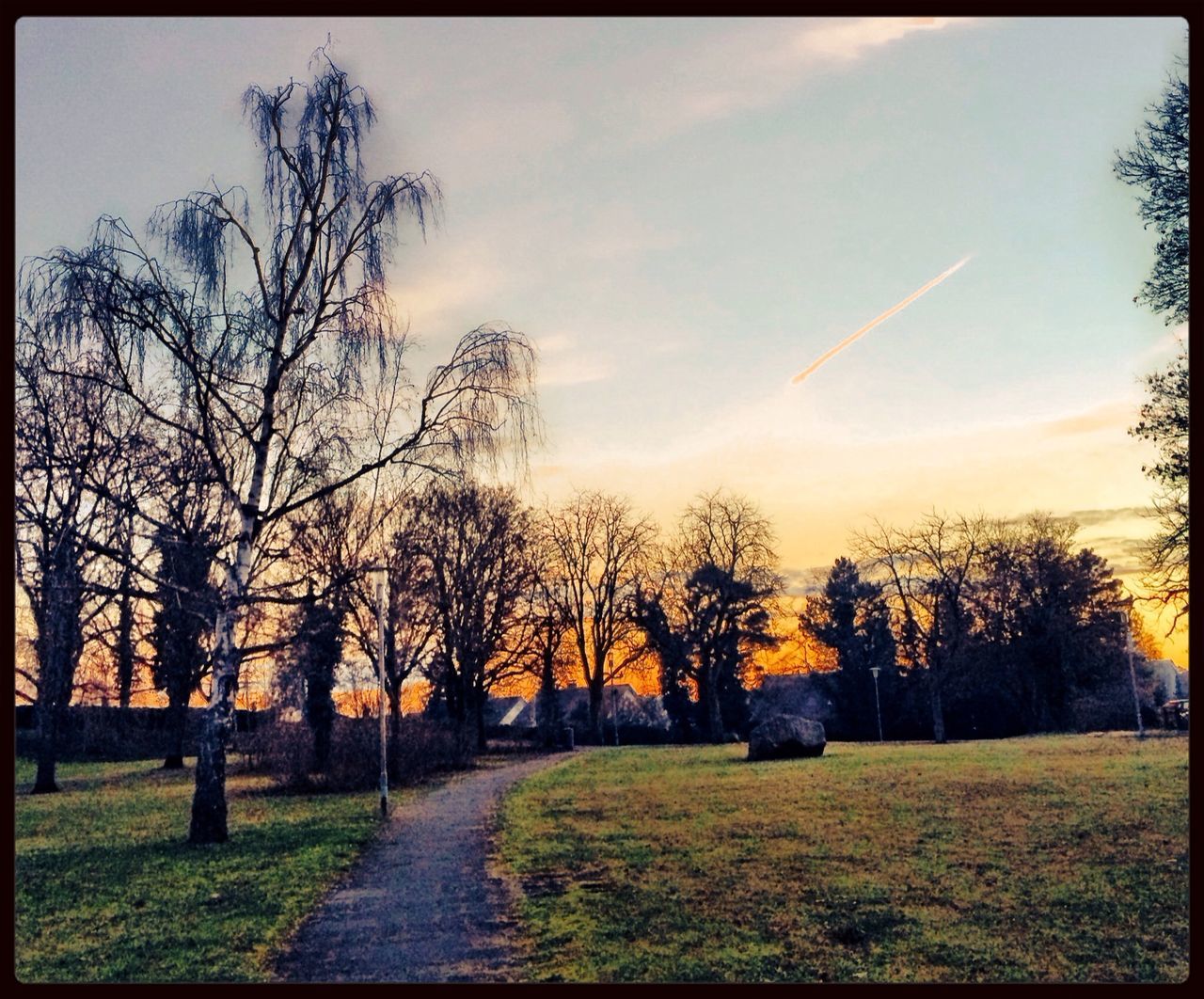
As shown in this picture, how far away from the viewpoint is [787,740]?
1106 inches

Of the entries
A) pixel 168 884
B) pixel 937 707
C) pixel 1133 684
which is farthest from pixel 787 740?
pixel 168 884

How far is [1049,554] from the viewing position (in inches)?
1914

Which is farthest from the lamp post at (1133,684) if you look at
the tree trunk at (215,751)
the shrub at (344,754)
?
the tree trunk at (215,751)

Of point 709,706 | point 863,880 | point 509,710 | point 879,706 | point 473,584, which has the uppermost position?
point 473,584

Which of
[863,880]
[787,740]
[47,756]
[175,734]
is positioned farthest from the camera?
[175,734]

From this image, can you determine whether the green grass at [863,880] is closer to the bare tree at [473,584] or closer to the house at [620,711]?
the bare tree at [473,584]

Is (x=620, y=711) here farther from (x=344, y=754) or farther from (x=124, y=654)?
(x=124, y=654)

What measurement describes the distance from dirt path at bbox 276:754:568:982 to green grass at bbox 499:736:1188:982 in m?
0.40

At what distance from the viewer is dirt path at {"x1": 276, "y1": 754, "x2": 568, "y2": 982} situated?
680cm

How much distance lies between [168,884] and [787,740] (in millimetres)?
20416

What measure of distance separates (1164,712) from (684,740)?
21.9 metres

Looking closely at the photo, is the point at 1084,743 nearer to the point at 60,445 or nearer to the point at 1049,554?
the point at 1049,554

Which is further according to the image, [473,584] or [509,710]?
[509,710]
